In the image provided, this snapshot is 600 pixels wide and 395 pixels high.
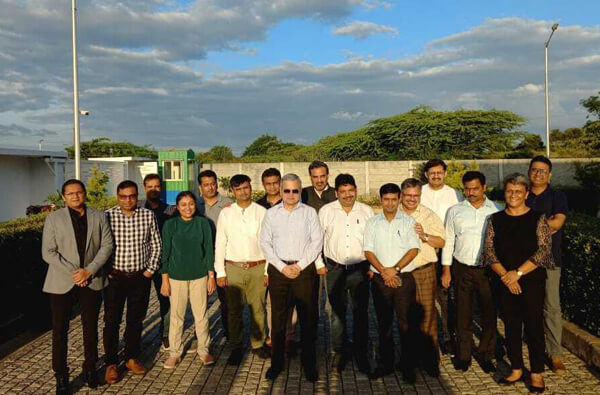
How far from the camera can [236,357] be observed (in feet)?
17.8

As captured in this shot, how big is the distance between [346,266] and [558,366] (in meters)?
2.19

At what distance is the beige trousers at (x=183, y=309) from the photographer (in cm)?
538

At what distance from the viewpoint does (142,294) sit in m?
5.25

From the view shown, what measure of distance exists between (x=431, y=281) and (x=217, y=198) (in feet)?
8.80

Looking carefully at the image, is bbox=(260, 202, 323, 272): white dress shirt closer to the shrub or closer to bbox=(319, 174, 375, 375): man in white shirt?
bbox=(319, 174, 375, 375): man in white shirt

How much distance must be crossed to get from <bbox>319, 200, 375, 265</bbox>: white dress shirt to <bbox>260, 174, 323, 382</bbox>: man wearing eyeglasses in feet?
0.91

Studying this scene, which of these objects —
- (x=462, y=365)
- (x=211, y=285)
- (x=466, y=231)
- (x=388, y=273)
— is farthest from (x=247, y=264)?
(x=462, y=365)

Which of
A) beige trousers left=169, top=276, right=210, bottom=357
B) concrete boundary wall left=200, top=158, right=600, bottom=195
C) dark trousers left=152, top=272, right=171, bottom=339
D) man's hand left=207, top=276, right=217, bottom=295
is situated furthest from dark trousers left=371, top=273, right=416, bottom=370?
concrete boundary wall left=200, top=158, right=600, bottom=195

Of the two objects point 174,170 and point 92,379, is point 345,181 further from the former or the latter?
point 174,170

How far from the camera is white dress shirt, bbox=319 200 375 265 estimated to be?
5160 mm

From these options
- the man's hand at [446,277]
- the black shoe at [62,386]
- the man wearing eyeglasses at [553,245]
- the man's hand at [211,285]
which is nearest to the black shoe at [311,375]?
the man's hand at [211,285]

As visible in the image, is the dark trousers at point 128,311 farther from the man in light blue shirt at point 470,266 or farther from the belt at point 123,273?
the man in light blue shirt at point 470,266

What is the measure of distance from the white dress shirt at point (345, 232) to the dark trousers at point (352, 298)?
87 mm

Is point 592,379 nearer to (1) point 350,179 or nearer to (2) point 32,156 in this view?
(1) point 350,179
